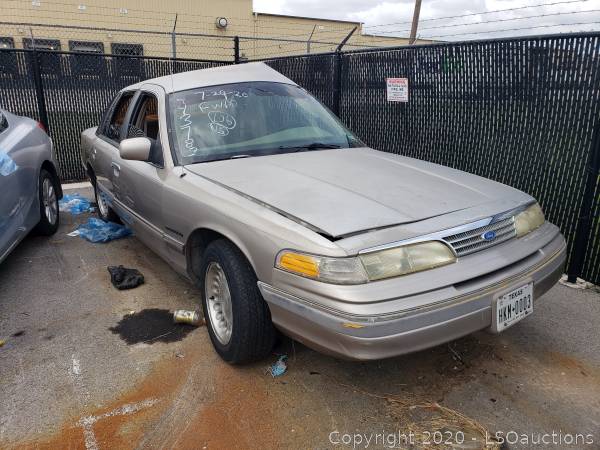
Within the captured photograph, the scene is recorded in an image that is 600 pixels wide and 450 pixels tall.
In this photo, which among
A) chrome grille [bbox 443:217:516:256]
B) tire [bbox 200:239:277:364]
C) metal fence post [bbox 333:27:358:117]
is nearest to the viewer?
chrome grille [bbox 443:217:516:256]

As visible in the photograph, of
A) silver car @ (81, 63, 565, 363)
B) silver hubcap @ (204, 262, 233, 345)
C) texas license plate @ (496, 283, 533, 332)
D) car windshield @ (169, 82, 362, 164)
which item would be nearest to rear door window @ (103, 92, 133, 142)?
silver car @ (81, 63, 565, 363)

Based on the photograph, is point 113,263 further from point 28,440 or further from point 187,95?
point 28,440

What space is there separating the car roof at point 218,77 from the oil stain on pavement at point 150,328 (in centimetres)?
172

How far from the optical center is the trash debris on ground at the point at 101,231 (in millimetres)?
5199

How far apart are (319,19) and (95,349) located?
2578 cm

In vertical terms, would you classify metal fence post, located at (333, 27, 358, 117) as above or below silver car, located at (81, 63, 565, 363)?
above

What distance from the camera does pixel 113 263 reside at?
4.60 m

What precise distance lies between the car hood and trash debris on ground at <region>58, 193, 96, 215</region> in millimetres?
3744

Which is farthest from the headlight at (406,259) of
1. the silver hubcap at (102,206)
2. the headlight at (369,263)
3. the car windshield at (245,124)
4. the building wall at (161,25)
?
the building wall at (161,25)

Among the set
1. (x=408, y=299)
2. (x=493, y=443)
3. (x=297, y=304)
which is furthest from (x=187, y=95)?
(x=493, y=443)

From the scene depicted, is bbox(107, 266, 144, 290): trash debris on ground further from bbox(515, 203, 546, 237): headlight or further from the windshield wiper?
bbox(515, 203, 546, 237): headlight

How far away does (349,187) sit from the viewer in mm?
2773

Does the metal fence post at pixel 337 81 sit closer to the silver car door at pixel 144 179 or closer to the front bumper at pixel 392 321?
the silver car door at pixel 144 179

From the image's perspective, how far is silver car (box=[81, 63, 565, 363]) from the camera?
2182 millimetres
